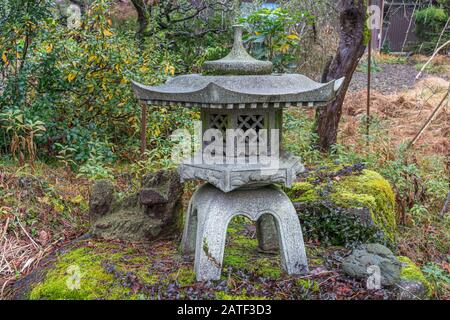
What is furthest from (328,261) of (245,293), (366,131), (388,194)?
(366,131)

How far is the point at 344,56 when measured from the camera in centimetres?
625

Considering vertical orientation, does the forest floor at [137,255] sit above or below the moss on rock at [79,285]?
below

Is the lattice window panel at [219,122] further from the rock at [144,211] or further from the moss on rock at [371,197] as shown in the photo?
the moss on rock at [371,197]

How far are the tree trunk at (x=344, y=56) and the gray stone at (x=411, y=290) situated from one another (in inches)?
138

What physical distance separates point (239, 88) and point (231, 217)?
2.91ft

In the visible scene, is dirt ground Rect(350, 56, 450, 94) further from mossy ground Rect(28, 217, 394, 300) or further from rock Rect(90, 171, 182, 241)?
mossy ground Rect(28, 217, 394, 300)

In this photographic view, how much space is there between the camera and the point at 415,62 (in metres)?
16.1

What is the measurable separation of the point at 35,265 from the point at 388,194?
335 centimetres

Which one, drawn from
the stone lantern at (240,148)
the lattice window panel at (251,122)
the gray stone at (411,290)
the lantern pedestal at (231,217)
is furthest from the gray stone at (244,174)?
the gray stone at (411,290)

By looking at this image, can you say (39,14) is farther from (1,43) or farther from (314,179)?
(314,179)

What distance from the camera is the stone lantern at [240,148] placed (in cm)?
293

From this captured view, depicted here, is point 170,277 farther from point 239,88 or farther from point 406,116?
point 406,116

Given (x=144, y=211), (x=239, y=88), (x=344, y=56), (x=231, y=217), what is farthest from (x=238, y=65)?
(x=344, y=56)

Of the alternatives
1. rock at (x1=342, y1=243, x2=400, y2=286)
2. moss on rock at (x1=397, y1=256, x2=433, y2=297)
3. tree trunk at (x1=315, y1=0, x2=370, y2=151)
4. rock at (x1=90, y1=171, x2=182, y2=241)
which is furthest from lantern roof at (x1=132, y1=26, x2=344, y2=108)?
tree trunk at (x1=315, y1=0, x2=370, y2=151)
